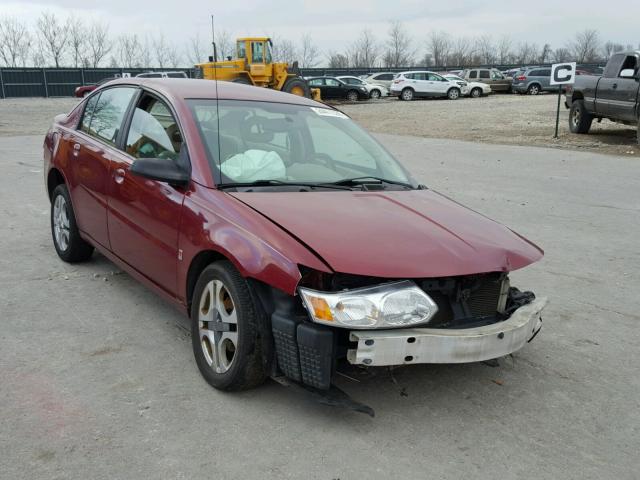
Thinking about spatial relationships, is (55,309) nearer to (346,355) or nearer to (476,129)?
(346,355)

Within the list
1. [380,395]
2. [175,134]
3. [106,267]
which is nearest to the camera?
[380,395]

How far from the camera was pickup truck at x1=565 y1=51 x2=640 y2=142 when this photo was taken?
14.2m

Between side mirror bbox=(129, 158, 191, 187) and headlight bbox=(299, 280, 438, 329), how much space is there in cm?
116

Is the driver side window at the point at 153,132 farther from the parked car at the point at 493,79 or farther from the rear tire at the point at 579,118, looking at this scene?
the parked car at the point at 493,79

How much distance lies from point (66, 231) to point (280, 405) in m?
3.13

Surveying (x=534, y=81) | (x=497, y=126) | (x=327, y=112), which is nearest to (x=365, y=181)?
(x=327, y=112)

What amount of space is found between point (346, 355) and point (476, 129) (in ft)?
61.5

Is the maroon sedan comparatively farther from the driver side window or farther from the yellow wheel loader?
the yellow wheel loader

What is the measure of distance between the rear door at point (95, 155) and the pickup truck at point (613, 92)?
12.6m

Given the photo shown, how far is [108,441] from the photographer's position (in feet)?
9.36

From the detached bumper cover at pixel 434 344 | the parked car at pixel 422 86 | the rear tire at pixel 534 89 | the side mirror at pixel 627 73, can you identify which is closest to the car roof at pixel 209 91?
the detached bumper cover at pixel 434 344

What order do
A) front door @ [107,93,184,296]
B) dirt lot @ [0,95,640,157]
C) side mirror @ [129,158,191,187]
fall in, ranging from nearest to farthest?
1. side mirror @ [129,158,191,187]
2. front door @ [107,93,184,296]
3. dirt lot @ [0,95,640,157]

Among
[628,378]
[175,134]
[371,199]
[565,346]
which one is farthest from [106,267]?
[628,378]

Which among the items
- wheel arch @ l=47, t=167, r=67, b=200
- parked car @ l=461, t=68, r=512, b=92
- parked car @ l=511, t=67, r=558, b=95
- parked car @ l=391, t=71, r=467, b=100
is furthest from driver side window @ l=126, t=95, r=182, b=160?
parked car @ l=461, t=68, r=512, b=92
